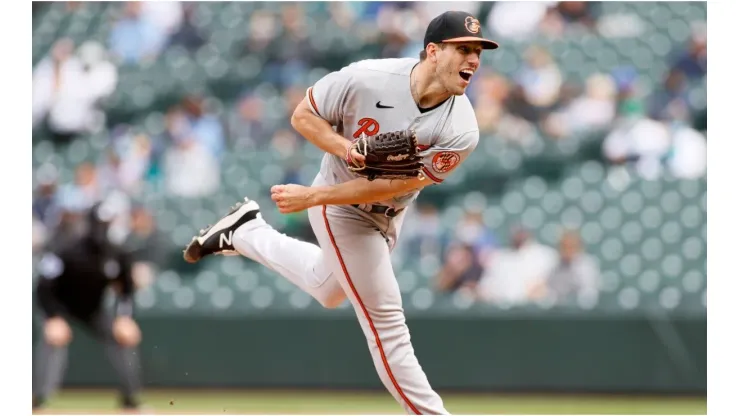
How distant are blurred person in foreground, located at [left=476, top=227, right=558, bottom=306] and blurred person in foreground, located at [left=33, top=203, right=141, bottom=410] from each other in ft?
9.62

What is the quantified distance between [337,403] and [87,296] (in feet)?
7.03

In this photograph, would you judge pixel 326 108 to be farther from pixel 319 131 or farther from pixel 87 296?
pixel 87 296

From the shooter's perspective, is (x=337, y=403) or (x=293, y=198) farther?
(x=337, y=403)

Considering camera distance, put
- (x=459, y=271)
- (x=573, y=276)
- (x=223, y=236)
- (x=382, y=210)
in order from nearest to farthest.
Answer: (x=382, y=210) < (x=223, y=236) < (x=573, y=276) < (x=459, y=271)

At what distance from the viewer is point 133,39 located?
10.2 metres

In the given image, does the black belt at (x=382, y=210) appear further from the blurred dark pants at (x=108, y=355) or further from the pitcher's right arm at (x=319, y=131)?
the blurred dark pants at (x=108, y=355)

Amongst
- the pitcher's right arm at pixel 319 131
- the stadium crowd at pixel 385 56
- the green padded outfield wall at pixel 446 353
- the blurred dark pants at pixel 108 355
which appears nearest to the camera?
the pitcher's right arm at pixel 319 131

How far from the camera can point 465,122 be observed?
4.27 meters

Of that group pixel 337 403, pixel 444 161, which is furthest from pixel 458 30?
pixel 337 403

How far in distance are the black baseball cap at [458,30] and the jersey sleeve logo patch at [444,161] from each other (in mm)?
476

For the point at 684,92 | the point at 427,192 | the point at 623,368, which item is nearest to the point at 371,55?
the point at 427,192

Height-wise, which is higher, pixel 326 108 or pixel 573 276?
pixel 326 108

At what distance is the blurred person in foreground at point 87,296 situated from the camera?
787 centimetres

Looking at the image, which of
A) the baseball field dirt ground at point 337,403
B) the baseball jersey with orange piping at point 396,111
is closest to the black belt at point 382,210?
the baseball jersey with orange piping at point 396,111
